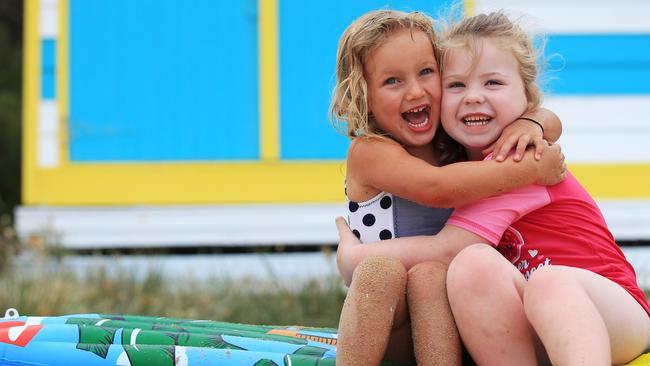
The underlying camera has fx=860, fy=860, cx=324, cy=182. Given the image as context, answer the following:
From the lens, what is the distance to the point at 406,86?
2605 millimetres

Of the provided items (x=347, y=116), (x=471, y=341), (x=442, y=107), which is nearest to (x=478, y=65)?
(x=442, y=107)

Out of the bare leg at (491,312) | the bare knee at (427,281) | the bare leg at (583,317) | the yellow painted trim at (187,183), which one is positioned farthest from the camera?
the yellow painted trim at (187,183)

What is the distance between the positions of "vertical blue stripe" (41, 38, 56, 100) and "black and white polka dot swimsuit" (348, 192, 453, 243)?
3921 millimetres

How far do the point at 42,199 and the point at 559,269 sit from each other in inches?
177

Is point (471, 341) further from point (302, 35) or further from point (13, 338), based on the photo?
point (302, 35)

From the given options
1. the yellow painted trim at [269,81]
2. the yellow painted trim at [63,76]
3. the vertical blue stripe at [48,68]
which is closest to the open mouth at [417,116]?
the yellow painted trim at [269,81]

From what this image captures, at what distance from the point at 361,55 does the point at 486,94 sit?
400 mm

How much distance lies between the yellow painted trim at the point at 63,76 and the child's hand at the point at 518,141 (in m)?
4.08

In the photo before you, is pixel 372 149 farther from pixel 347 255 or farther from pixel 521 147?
pixel 521 147

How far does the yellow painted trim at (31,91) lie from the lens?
5918mm

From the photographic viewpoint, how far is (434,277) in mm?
2299

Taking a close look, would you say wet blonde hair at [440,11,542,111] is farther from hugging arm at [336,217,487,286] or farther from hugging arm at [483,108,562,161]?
hugging arm at [336,217,487,286]

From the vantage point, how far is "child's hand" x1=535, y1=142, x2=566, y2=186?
2406 millimetres

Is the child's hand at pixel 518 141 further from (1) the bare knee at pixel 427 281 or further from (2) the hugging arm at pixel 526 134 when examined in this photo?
(1) the bare knee at pixel 427 281
